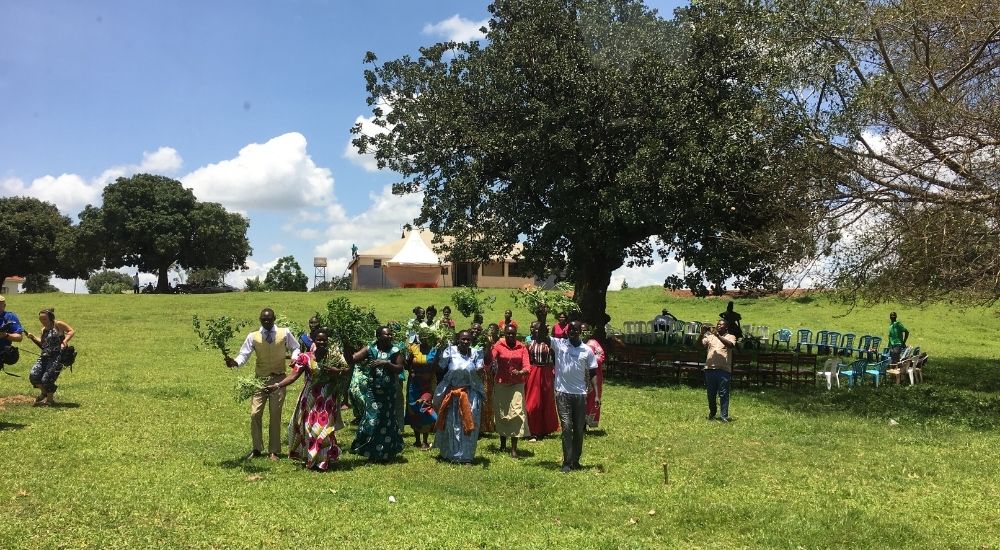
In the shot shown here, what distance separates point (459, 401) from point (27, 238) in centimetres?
5693

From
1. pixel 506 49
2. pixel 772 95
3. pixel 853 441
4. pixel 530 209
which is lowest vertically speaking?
pixel 853 441

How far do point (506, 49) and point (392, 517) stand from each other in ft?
49.0

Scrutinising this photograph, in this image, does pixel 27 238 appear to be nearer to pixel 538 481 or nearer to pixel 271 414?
pixel 271 414

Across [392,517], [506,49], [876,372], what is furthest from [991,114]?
[392,517]

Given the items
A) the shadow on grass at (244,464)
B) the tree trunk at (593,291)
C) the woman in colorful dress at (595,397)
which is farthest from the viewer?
the tree trunk at (593,291)

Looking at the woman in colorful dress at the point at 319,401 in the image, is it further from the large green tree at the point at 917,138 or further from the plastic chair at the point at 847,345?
the plastic chair at the point at 847,345

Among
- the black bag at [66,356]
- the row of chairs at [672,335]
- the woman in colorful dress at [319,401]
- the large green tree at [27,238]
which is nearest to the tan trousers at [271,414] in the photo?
the woman in colorful dress at [319,401]

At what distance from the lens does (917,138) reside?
13.7 meters

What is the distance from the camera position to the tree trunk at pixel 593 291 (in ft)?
68.5

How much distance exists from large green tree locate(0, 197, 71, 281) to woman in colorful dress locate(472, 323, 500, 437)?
5215 cm

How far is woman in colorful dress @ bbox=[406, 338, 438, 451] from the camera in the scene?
9766mm

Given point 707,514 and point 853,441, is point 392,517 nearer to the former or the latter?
point 707,514

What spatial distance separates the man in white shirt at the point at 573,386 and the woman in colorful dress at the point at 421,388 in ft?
6.21

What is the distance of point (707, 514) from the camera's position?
7.04 m
